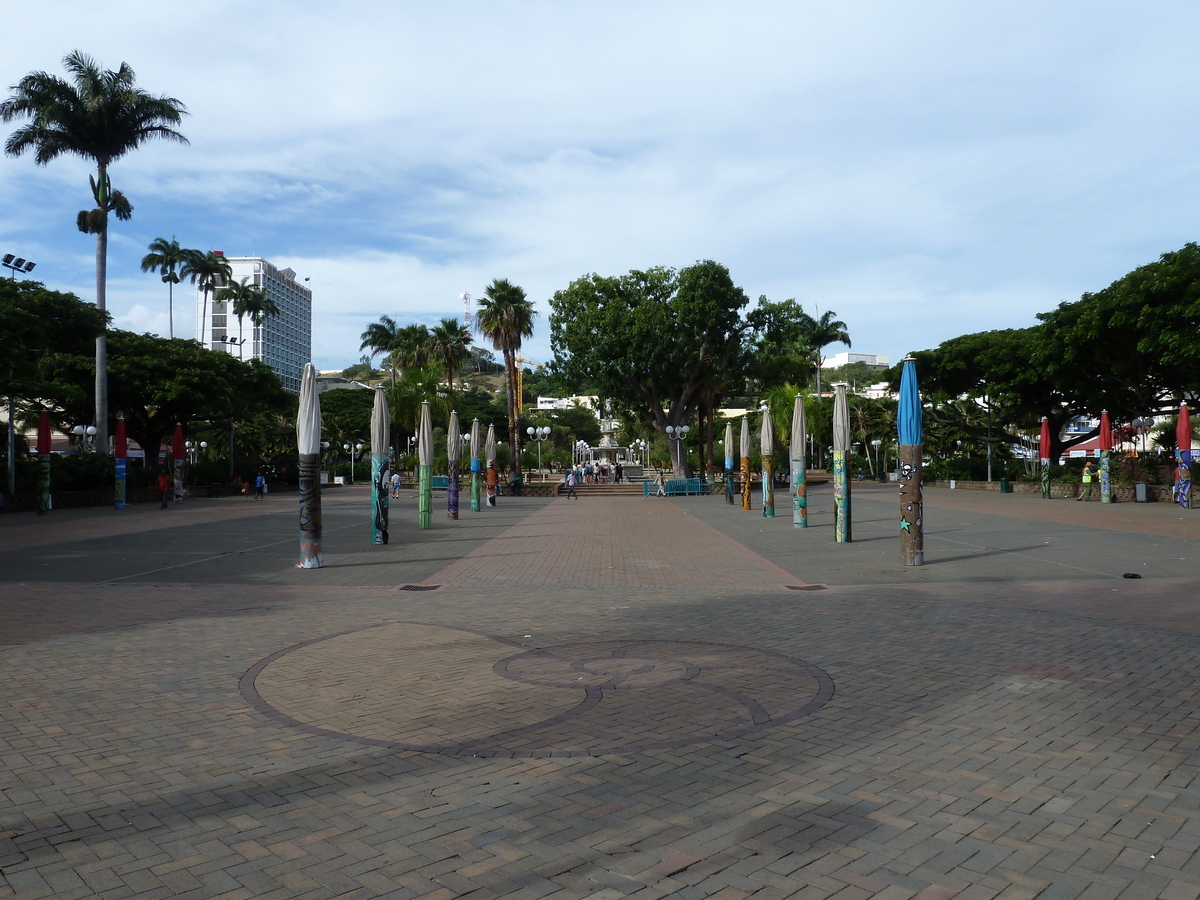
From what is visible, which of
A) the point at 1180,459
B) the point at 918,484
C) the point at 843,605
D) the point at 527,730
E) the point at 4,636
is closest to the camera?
the point at 527,730

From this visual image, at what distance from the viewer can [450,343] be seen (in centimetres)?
5244

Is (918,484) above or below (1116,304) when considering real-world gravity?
below

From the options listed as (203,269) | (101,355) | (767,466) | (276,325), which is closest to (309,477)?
(767,466)

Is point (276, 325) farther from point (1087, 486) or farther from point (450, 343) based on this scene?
point (1087, 486)

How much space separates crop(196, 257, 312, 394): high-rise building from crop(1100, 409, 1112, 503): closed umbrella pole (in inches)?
5100

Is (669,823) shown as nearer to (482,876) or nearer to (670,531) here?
(482,876)

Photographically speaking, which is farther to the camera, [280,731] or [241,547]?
[241,547]

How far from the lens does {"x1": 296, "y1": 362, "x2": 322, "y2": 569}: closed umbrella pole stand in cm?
1369

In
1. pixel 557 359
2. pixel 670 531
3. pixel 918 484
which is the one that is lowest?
pixel 670 531

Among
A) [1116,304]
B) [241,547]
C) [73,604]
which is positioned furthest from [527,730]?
[1116,304]

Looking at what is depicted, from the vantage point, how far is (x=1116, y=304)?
31.5m

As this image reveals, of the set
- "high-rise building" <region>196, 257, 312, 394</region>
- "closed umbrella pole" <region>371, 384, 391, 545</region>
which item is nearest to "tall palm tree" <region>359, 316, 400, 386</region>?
"closed umbrella pole" <region>371, 384, 391, 545</region>

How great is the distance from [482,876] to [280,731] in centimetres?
230

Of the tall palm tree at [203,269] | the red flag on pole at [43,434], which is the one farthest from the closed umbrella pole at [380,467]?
Answer: the tall palm tree at [203,269]
